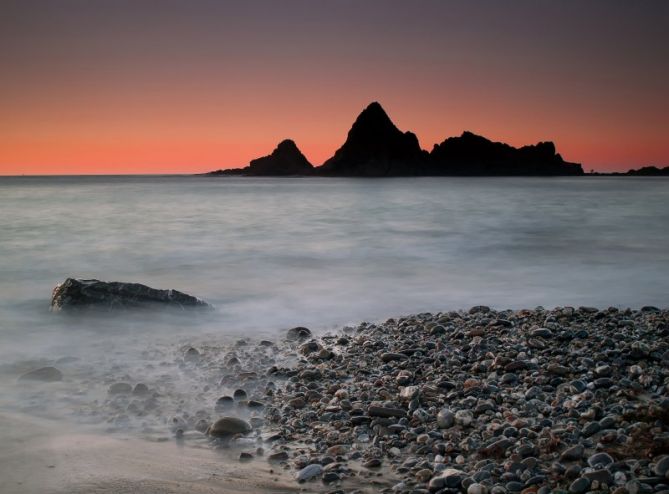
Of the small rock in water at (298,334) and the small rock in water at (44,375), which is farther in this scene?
the small rock in water at (298,334)

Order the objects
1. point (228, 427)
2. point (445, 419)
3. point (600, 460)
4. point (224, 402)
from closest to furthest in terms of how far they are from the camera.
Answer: point (600, 460) → point (445, 419) → point (228, 427) → point (224, 402)

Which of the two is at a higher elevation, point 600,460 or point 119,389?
point 600,460

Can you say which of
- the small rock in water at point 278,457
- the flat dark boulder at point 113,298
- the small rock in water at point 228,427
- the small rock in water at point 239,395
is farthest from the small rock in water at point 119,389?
the flat dark boulder at point 113,298

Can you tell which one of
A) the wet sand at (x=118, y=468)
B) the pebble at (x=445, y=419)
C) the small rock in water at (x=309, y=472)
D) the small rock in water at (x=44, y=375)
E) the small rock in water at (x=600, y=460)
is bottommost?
the wet sand at (x=118, y=468)

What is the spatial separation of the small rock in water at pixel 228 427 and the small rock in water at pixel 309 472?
997mm

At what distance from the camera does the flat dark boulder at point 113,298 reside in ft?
34.0

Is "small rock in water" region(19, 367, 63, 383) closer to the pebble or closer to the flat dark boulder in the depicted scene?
the flat dark boulder

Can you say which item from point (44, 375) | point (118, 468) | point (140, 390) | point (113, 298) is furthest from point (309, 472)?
point (113, 298)

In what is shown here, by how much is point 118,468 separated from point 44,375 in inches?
115

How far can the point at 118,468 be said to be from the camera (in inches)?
189

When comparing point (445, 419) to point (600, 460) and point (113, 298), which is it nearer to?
point (600, 460)

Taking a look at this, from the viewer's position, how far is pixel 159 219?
35.1 metres

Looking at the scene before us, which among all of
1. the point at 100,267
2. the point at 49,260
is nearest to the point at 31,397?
the point at 100,267

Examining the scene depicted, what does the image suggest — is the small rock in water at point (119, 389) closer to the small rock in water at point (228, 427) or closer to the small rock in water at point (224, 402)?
the small rock in water at point (224, 402)
